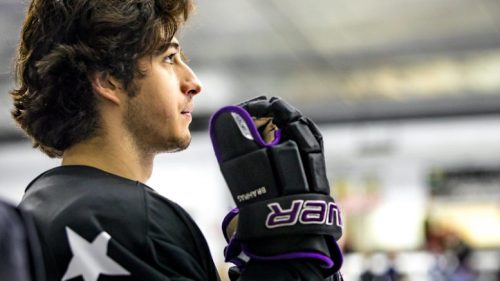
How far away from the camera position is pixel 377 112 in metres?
12.5

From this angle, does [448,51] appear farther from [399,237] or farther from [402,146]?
[399,237]

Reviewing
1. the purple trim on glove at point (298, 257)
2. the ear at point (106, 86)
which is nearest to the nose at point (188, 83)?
the ear at point (106, 86)

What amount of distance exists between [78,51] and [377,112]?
11.2 metres

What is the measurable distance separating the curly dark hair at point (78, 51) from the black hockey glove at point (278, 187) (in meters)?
0.18

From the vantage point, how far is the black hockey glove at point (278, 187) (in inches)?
52.0

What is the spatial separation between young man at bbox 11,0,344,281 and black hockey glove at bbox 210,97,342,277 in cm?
3

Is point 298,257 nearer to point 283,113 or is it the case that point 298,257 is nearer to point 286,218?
point 286,218

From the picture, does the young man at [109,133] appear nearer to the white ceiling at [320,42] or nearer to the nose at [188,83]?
the nose at [188,83]

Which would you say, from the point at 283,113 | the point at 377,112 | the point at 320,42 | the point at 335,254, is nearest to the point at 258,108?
the point at 283,113

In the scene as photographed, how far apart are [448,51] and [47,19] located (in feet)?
28.6

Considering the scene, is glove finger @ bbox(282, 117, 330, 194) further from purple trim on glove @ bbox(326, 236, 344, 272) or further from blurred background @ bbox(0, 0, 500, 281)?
blurred background @ bbox(0, 0, 500, 281)

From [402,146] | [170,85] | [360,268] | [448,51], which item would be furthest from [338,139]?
[170,85]

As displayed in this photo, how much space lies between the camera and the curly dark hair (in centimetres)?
141

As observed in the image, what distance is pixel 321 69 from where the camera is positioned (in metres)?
11.1
